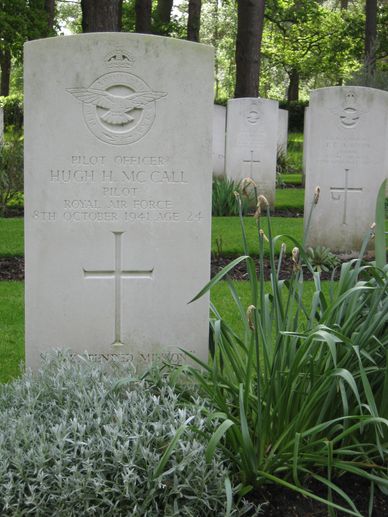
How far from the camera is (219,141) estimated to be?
49.0 feet

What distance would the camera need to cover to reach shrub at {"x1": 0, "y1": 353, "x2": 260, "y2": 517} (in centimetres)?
287

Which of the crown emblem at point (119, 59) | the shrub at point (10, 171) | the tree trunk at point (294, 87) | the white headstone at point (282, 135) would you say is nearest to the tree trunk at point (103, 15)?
the shrub at point (10, 171)

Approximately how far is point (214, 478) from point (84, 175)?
1691 mm

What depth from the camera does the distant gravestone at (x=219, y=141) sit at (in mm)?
14844

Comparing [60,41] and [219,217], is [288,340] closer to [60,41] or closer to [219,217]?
[60,41]

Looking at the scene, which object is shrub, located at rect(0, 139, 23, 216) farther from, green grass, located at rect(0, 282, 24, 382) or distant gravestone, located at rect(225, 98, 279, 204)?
green grass, located at rect(0, 282, 24, 382)

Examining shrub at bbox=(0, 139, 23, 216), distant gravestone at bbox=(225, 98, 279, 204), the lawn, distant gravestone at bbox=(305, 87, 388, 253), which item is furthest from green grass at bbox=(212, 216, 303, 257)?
shrub at bbox=(0, 139, 23, 216)

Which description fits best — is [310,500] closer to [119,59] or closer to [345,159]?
[119,59]

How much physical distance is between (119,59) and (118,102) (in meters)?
0.21

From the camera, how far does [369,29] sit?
79.3ft

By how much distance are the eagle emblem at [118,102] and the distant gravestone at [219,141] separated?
1087 cm

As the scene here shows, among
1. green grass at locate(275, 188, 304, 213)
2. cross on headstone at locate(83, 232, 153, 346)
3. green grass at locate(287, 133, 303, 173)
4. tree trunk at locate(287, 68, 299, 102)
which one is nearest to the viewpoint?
cross on headstone at locate(83, 232, 153, 346)

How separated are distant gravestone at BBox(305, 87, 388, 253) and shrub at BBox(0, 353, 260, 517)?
5540mm

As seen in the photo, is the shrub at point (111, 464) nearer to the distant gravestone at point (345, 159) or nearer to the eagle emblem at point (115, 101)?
the eagle emblem at point (115, 101)
